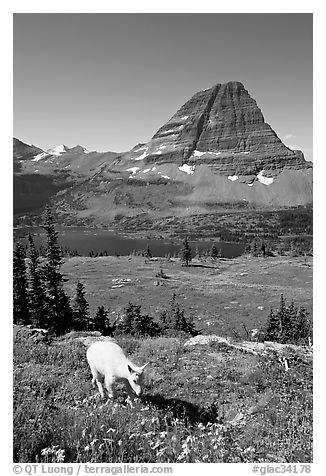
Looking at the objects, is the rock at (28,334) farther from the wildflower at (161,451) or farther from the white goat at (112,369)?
the wildflower at (161,451)

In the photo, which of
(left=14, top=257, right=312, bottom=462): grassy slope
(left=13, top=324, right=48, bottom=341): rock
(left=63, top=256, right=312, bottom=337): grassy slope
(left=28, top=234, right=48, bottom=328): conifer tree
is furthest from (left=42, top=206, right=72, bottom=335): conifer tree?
(left=14, top=257, right=312, bottom=462): grassy slope

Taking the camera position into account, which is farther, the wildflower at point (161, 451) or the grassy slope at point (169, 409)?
the grassy slope at point (169, 409)

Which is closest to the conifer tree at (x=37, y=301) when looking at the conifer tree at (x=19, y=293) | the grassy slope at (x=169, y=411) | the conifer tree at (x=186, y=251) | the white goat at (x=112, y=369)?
the conifer tree at (x=19, y=293)

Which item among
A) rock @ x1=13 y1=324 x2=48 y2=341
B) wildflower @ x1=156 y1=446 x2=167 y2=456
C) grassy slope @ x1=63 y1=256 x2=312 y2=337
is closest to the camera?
wildflower @ x1=156 y1=446 x2=167 y2=456

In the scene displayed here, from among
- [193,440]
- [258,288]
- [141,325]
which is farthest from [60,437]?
[258,288]

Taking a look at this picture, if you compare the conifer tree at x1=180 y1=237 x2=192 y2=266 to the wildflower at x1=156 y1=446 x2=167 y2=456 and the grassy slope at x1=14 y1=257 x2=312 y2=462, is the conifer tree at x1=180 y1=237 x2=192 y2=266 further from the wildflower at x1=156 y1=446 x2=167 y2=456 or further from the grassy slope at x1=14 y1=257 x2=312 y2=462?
the wildflower at x1=156 y1=446 x2=167 y2=456

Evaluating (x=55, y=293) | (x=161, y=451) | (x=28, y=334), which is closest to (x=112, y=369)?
(x=161, y=451)
